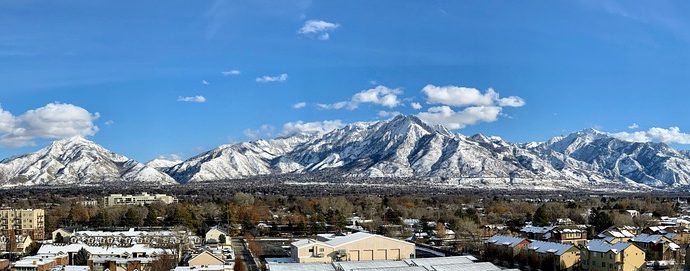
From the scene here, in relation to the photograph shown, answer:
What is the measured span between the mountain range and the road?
94601mm

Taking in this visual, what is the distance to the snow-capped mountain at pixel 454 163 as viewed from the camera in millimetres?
146875

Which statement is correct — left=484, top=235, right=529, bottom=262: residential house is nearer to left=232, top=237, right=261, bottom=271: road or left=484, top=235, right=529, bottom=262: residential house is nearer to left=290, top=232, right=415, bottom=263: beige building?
left=290, top=232, right=415, bottom=263: beige building

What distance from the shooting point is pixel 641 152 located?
186500 millimetres

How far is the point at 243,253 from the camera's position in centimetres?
3447

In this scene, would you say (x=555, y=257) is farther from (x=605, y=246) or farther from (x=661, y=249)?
(x=661, y=249)

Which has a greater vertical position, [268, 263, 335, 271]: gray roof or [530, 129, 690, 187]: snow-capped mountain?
[530, 129, 690, 187]: snow-capped mountain

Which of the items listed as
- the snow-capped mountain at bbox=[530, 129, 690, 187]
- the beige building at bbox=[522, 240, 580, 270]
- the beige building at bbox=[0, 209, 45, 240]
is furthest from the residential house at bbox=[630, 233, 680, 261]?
the snow-capped mountain at bbox=[530, 129, 690, 187]

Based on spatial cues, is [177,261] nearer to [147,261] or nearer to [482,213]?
[147,261]


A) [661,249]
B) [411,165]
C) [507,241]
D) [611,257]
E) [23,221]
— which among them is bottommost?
[661,249]

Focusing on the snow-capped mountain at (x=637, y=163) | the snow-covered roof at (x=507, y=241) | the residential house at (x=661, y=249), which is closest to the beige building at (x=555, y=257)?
the snow-covered roof at (x=507, y=241)

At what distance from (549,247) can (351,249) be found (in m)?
8.52

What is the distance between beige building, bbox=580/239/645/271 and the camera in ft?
87.6

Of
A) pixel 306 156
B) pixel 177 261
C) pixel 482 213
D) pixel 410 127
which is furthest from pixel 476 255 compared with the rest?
pixel 306 156

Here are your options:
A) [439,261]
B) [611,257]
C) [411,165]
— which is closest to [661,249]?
[611,257]
